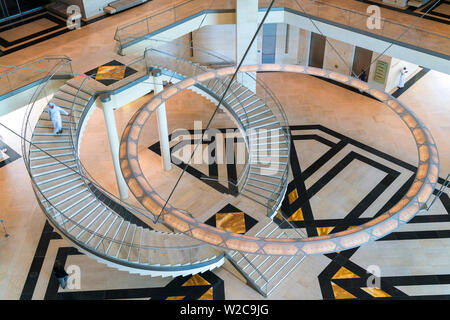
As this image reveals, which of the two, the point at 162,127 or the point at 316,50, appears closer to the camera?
the point at 162,127

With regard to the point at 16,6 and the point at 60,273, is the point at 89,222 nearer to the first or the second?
the point at 60,273

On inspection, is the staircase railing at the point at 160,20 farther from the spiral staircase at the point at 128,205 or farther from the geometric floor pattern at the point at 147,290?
the geometric floor pattern at the point at 147,290

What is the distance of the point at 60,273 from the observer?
11820 mm

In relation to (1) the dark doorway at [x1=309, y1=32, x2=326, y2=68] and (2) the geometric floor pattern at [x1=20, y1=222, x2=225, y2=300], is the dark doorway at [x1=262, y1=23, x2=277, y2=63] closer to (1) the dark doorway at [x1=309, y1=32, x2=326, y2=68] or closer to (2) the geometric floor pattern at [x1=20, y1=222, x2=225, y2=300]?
(1) the dark doorway at [x1=309, y1=32, x2=326, y2=68]

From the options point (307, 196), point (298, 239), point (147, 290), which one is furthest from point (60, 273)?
point (298, 239)

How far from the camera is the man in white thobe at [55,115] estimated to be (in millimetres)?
11952

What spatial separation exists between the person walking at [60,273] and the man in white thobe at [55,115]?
3.37m

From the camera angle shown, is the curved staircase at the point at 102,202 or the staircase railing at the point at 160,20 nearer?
the curved staircase at the point at 102,202

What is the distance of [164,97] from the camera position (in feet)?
27.1

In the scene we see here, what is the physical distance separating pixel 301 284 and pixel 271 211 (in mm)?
2077

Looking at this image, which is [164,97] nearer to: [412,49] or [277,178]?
[277,178]

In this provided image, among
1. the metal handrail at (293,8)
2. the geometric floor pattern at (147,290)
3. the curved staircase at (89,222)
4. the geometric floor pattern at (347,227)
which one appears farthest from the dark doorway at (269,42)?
the geometric floor pattern at (147,290)

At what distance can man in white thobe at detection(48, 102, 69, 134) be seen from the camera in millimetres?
11952

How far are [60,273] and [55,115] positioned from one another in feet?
12.9
